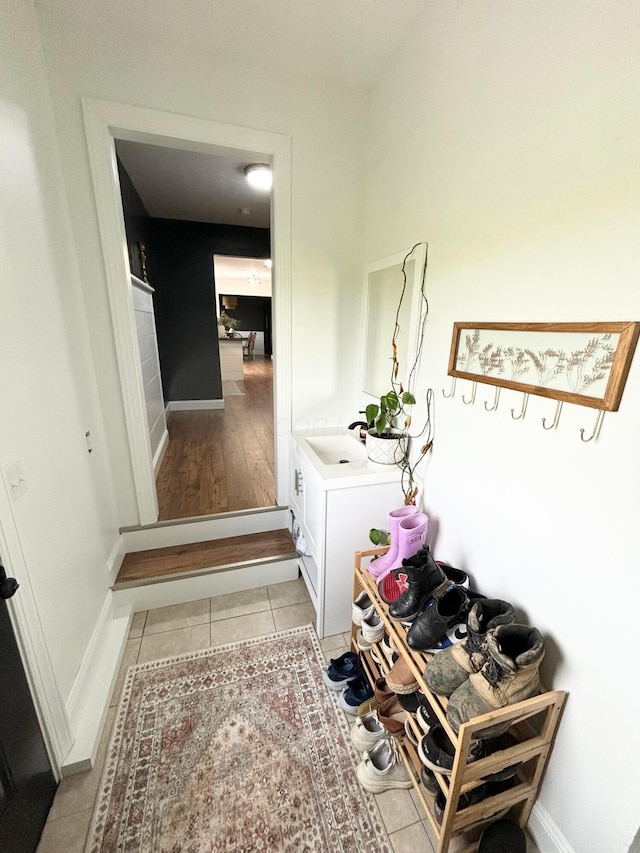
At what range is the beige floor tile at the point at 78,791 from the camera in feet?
3.58

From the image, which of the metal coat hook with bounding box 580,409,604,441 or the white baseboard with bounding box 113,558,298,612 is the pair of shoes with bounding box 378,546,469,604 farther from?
the white baseboard with bounding box 113,558,298,612

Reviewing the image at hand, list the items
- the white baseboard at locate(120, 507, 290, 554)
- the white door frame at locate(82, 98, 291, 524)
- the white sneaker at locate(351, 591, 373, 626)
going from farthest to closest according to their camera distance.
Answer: the white baseboard at locate(120, 507, 290, 554), the white door frame at locate(82, 98, 291, 524), the white sneaker at locate(351, 591, 373, 626)

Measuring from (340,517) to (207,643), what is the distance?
0.91 metres

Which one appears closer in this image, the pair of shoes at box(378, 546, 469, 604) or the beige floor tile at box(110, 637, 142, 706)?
the pair of shoes at box(378, 546, 469, 604)

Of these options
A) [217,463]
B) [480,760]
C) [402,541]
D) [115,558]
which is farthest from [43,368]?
[217,463]

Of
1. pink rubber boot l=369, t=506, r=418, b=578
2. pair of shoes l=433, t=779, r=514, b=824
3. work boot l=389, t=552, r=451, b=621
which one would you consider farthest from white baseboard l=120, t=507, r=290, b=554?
pair of shoes l=433, t=779, r=514, b=824

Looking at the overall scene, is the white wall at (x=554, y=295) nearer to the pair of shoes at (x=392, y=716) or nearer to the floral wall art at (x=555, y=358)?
the floral wall art at (x=555, y=358)

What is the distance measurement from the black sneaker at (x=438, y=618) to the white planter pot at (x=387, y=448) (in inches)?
25.3

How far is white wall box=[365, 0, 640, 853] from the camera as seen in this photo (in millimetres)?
765

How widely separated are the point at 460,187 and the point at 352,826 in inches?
83.1

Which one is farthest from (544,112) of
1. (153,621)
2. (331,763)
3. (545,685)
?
(153,621)

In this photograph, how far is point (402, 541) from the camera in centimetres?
128

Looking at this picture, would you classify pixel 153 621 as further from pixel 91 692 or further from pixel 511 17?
pixel 511 17

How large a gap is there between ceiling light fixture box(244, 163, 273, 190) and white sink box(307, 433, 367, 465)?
1.92m
